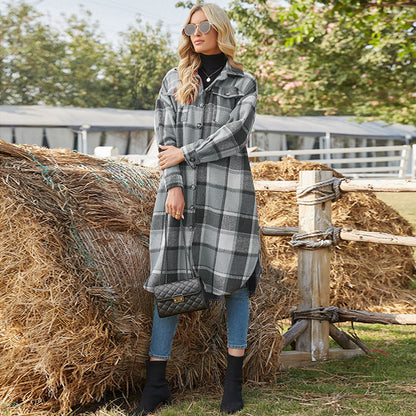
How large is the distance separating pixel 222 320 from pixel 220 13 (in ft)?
5.55

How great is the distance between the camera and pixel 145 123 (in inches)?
933

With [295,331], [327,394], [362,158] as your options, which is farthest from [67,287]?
[362,158]

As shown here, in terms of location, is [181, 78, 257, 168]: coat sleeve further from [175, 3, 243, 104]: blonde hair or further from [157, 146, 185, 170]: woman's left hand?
[175, 3, 243, 104]: blonde hair

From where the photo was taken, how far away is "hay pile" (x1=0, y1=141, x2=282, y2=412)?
2.76 metres

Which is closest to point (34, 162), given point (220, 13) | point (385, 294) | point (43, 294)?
point (43, 294)

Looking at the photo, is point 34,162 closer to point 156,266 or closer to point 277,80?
point 156,266

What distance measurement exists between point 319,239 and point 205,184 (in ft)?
4.34

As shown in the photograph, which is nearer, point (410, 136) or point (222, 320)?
point (222, 320)

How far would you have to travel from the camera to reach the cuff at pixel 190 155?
287 cm

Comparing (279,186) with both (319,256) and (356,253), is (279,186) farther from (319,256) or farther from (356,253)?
(356,253)

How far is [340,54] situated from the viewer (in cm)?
1066

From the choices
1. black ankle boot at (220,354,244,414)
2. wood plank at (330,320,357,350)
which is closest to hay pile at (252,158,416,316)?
wood plank at (330,320,357,350)

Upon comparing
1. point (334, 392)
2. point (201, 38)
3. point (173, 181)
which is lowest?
point (334, 392)

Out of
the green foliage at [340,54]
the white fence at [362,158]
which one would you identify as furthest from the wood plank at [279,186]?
the white fence at [362,158]
